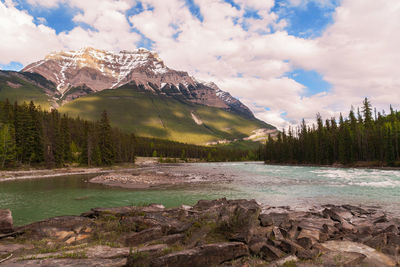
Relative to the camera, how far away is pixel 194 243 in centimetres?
1005

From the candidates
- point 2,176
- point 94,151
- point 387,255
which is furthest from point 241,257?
point 94,151

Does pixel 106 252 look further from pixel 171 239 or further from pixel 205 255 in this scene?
pixel 205 255

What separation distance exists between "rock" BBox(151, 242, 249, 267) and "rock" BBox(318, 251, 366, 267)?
119 inches

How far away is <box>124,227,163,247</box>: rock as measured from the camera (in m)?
10.5

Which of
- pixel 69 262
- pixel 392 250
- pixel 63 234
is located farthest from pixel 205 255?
pixel 392 250

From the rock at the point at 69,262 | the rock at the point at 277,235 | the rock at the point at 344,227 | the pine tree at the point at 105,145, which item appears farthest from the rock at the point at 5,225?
the pine tree at the point at 105,145

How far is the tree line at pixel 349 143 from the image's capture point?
79438mm

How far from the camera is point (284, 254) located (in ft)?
30.6

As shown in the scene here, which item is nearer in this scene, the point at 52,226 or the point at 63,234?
the point at 63,234

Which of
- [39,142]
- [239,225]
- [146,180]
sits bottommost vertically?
[146,180]

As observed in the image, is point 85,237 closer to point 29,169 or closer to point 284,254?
point 284,254

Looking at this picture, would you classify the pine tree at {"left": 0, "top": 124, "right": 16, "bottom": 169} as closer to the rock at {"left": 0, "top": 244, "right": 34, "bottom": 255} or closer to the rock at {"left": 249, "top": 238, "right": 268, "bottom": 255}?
the rock at {"left": 0, "top": 244, "right": 34, "bottom": 255}

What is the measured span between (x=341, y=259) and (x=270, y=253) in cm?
270

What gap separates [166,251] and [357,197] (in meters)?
27.6
